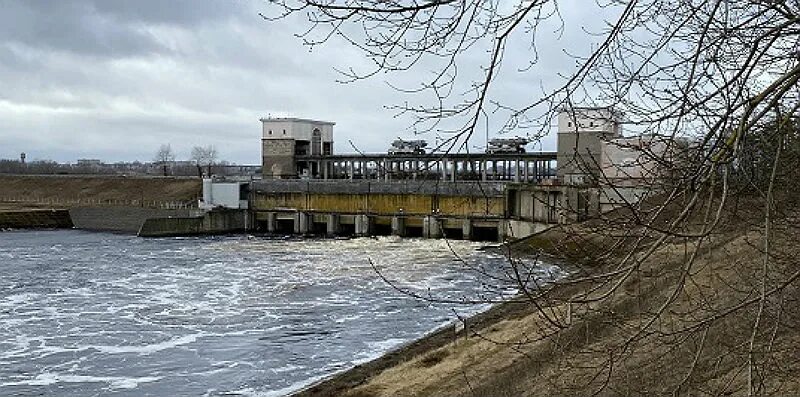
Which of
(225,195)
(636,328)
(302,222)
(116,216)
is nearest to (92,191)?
(116,216)

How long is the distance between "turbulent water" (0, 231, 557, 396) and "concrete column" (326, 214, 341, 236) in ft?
37.8

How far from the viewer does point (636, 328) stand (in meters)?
4.41

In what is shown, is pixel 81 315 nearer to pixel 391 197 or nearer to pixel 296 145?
pixel 391 197

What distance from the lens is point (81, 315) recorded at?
2047cm

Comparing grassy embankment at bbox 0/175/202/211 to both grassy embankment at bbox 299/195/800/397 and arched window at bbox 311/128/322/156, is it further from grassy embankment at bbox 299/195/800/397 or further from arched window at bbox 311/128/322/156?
grassy embankment at bbox 299/195/800/397

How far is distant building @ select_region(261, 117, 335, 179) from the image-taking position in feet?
193

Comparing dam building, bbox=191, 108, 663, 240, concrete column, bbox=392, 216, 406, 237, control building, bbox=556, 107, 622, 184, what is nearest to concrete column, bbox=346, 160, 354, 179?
dam building, bbox=191, 108, 663, 240

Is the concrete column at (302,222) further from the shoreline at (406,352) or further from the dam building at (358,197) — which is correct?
the shoreline at (406,352)

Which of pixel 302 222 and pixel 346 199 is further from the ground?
pixel 346 199

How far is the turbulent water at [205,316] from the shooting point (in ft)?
48.3

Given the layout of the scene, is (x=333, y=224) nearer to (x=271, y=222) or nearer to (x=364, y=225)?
(x=364, y=225)

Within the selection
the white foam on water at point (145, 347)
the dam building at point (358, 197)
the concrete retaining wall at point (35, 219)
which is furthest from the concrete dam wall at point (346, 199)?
the white foam on water at point (145, 347)

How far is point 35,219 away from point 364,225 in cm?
2161

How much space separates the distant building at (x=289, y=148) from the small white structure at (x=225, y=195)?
7.79 m
